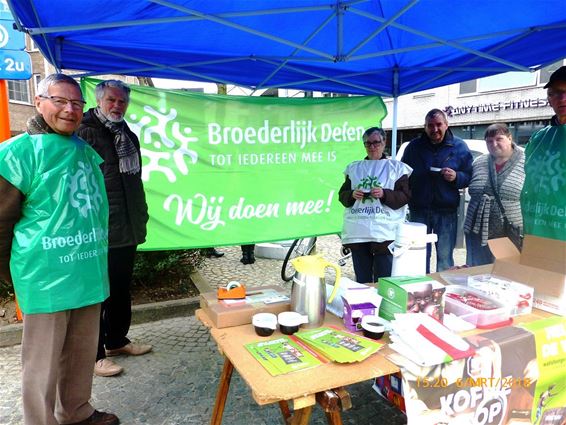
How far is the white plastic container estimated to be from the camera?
1697 mm

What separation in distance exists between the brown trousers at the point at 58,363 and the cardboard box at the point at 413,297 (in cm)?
150

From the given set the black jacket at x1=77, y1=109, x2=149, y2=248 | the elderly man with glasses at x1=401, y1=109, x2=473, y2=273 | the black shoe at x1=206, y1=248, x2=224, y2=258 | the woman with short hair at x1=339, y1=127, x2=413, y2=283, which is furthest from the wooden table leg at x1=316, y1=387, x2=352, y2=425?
the black shoe at x1=206, y1=248, x2=224, y2=258

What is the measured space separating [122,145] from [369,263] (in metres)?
2.09

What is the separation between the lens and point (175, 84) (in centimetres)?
543

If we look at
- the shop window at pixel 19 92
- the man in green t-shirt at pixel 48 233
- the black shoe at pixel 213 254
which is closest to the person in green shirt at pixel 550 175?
the man in green t-shirt at pixel 48 233

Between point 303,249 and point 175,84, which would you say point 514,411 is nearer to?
point 303,249

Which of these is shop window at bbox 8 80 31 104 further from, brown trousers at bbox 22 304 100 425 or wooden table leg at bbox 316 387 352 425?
wooden table leg at bbox 316 387 352 425

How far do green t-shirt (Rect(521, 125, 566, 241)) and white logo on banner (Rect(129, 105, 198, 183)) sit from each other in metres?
2.77

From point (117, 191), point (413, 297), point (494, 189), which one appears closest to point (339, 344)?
point (413, 297)

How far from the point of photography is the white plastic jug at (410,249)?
190cm

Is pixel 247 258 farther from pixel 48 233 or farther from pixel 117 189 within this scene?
pixel 48 233

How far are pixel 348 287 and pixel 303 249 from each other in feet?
11.2

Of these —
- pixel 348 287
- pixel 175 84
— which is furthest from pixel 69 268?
pixel 175 84

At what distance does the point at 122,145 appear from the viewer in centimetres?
265
